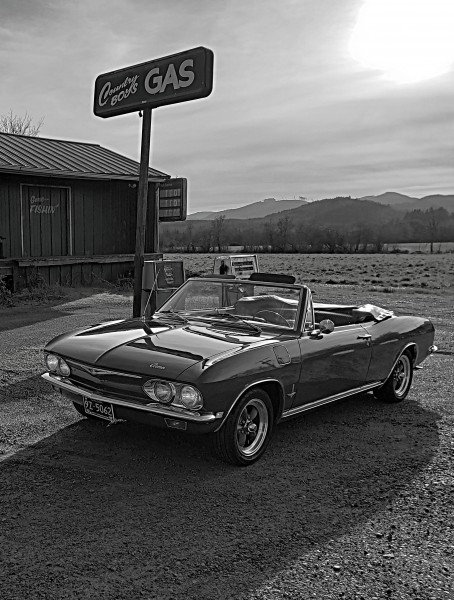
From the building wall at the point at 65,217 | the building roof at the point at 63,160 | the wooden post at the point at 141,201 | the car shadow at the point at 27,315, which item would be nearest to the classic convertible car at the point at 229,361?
the wooden post at the point at 141,201

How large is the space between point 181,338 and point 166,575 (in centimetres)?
201

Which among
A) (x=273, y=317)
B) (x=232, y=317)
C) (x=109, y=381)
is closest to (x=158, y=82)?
(x=232, y=317)

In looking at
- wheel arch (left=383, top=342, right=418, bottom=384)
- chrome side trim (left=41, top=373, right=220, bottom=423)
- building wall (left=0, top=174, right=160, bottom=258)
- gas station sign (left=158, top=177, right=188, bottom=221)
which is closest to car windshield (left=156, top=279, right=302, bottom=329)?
chrome side trim (left=41, top=373, right=220, bottom=423)

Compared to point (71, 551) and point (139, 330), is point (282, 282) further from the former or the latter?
point (71, 551)

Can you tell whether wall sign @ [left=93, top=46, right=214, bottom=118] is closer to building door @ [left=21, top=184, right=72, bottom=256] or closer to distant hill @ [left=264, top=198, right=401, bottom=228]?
building door @ [left=21, top=184, right=72, bottom=256]

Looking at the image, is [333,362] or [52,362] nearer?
[52,362]

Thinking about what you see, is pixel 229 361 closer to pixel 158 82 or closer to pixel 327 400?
pixel 327 400

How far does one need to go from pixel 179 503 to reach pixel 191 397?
2.19 feet

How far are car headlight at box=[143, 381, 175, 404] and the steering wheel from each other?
1360mm

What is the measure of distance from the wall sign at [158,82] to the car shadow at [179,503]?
4949mm

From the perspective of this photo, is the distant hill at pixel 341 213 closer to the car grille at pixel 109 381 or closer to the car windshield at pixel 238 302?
the car windshield at pixel 238 302

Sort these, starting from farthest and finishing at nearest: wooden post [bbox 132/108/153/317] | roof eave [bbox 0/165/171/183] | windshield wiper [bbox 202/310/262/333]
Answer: roof eave [bbox 0/165/171/183] → wooden post [bbox 132/108/153/317] → windshield wiper [bbox 202/310/262/333]

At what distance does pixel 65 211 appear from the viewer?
17.5 m

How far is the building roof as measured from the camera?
50.0ft
